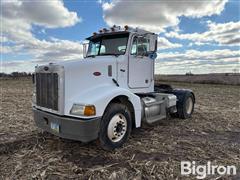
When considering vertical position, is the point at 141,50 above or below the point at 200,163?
above

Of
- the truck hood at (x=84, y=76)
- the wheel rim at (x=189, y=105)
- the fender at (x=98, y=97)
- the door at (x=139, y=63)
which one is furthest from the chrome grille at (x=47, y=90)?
the wheel rim at (x=189, y=105)

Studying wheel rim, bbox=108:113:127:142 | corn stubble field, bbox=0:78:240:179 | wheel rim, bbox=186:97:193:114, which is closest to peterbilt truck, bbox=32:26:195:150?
wheel rim, bbox=108:113:127:142

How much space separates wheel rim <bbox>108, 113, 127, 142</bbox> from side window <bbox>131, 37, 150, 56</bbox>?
1.93 m

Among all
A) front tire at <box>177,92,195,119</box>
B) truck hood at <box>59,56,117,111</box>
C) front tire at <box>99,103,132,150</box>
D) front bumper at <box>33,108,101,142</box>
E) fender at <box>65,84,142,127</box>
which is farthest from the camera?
front tire at <box>177,92,195,119</box>

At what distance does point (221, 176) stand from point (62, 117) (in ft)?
10.8

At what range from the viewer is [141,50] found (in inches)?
262

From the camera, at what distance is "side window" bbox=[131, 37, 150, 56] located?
21.2 feet

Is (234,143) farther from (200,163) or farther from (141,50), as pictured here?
(141,50)

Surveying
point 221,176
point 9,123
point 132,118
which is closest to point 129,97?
point 132,118

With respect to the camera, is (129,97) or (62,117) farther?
(129,97)

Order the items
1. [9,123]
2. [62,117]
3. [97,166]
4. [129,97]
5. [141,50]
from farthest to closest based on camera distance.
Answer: [9,123], [141,50], [129,97], [62,117], [97,166]

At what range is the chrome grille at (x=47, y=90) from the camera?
16.9ft

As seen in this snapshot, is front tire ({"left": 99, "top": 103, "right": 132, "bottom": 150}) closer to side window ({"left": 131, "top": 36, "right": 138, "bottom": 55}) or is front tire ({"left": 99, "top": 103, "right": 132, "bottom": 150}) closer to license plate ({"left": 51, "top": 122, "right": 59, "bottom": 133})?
license plate ({"left": 51, "top": 122, "right": 59, "bottom": 133})

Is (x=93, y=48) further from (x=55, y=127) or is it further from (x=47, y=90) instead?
(x=55, y=127)
